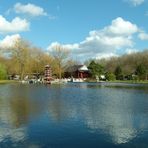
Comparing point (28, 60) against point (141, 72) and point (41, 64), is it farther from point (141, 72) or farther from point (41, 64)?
point (141, 72)

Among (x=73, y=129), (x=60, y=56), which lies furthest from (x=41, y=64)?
(x=73, y=129)

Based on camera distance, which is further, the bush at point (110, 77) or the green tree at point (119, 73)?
the green tree at point (119, 73)

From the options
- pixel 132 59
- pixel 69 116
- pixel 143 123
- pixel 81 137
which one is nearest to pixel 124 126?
pixel 143 123

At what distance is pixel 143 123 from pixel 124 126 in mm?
1657

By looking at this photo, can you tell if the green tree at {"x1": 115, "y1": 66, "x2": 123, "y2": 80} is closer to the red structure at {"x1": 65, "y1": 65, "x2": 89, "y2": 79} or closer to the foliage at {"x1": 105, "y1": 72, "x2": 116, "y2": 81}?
the foliage at {"x1": 105, "y1": 72, "x2": 116, "y2": 81}

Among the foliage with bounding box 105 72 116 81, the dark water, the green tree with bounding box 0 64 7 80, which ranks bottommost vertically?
the dark water

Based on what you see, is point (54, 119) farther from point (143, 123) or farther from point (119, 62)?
point (119, 62)

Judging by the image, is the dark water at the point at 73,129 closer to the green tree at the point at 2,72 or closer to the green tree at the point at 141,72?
the green tree at the point at 141,72

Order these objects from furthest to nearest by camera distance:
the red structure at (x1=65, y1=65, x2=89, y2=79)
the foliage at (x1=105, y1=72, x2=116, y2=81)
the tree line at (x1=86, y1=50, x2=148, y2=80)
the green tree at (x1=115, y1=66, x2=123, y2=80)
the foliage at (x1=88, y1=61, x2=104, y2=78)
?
the red structure at (x1=65, y1=65, x2=89, y2=79), the foliage at (x1=88, y1=61, x2=104, y2=78), the green tree at (x1=115, y1=66, x2=123, y2=80), the foliage at (x1=105, y1=72, x2=116, y2=81), the tree line at (x1=86, y1=50, x2=148, y2=80)

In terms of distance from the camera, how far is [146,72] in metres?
99.3

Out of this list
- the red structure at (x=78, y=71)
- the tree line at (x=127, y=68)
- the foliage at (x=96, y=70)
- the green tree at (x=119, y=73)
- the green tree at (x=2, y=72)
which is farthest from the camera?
the red structure at (x=78, y=71)

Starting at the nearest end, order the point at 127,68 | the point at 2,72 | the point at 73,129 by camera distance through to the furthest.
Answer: the point at 73,129
the point at 2,72
the point at 127,68

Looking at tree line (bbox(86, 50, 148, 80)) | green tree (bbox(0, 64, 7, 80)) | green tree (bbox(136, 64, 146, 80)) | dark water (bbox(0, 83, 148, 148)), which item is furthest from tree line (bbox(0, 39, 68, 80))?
dark water (bbox(0, 83, 148, 148))

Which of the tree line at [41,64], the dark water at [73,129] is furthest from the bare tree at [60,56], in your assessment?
the dark water at [73,129]
